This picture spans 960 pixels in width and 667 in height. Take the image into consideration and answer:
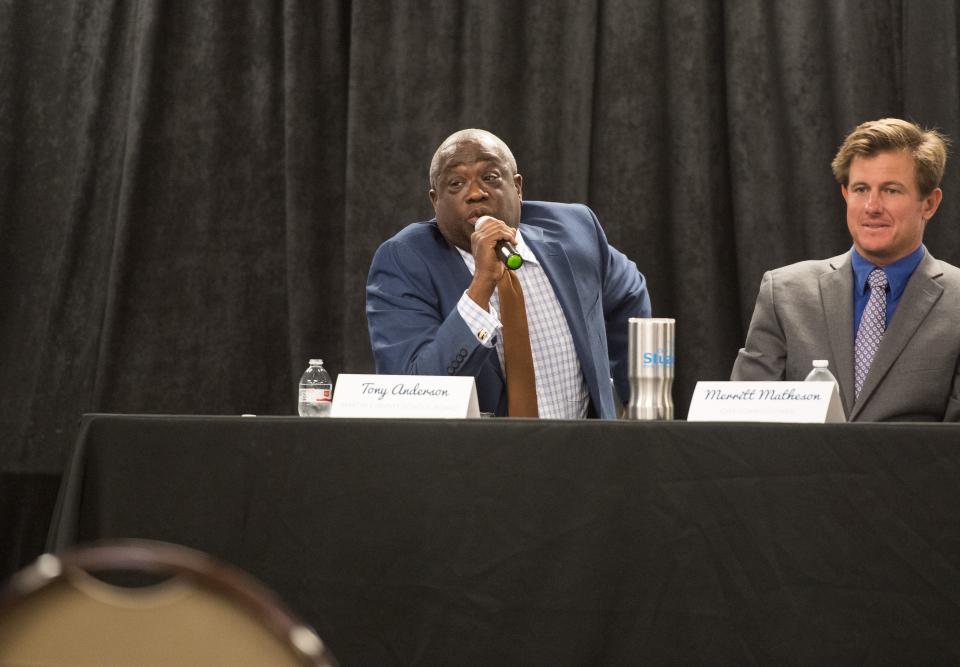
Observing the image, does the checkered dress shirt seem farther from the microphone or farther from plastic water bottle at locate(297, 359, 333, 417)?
plastic water bottle at locate(297, 359, 333, 417)

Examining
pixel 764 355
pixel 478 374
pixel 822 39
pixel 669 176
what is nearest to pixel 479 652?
pixel 478 374

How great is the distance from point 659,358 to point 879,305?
69 cm

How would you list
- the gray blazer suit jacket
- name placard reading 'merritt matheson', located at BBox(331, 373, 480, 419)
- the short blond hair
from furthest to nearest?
the short blond hair → the gray blazer suit jacket → name placard reading 'merritt matheson', located at BBox(331, 373, 480, 419)

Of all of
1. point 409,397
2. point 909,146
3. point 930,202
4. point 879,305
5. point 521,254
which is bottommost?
point 409,397

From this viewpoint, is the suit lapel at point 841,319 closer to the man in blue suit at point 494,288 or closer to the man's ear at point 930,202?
the man's ear at point 930,202

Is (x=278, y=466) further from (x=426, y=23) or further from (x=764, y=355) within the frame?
(x=426, y=23)

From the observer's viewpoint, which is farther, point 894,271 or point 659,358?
point 894,271

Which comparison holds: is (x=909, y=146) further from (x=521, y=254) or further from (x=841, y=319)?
(x=521, y=254)

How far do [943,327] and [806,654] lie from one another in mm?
1044

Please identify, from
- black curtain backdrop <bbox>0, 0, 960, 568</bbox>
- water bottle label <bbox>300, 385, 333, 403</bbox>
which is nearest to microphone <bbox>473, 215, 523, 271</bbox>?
water bottle label <bbox>300, 385, 333, 403</bbox>

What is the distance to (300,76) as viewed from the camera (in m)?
3.63

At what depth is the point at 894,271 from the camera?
2346 millimetres

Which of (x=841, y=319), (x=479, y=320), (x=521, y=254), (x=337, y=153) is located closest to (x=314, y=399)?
(x=479, y=320)

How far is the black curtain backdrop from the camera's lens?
3.37m
